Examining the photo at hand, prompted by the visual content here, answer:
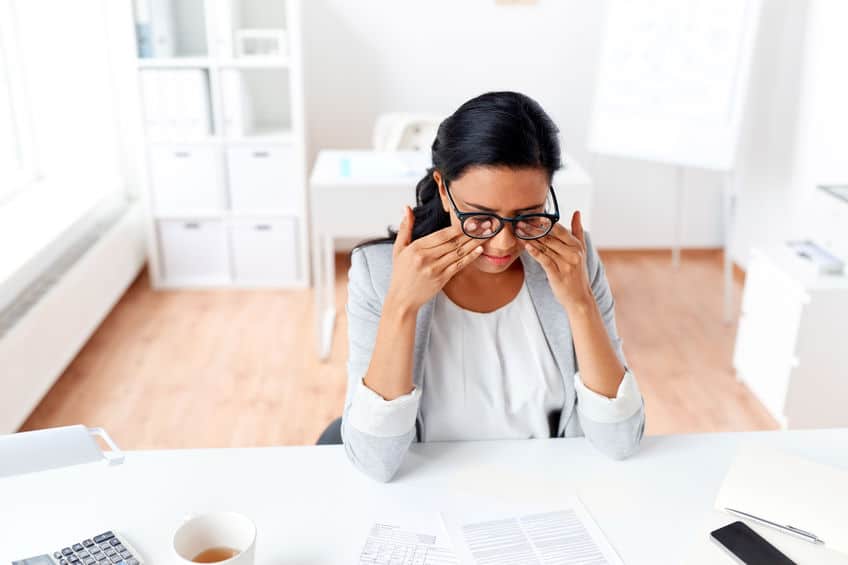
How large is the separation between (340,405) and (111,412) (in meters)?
0.75

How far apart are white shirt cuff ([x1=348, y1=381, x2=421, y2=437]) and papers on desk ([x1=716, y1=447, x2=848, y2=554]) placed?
46 cm

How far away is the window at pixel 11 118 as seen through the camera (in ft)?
10.5

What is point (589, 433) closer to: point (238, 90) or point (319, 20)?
point (238, 90)

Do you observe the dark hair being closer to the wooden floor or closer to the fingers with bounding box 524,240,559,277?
the fingers with bounding box 524,240,559,277

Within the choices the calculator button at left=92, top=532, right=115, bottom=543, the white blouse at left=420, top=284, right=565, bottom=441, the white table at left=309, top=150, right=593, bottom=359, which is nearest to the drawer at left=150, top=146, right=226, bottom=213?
the white table at left=309, top=150, right=593, bottom=359

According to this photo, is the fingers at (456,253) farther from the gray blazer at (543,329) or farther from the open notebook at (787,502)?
the open notebook at (787,502)

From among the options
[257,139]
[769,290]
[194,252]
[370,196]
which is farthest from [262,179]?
[769,290]

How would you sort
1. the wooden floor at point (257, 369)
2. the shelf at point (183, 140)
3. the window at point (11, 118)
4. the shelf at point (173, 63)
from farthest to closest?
1. the shelf at point (183, 140)
2. the shelf at point (173, 63)
3. the window at point (11, 118)
4. the wooden floor at point (257, 369)

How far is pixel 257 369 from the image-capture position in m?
2.98

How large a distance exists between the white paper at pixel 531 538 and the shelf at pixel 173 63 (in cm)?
277

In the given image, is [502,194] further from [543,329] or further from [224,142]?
[224,142]

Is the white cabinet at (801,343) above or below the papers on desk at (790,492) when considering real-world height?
below

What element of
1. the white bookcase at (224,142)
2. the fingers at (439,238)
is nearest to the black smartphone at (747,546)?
the fingers at (439,238)

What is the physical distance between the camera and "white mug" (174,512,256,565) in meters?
0.96
